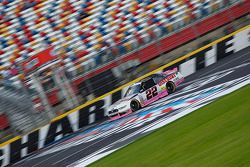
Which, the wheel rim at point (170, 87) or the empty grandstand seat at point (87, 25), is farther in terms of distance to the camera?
the empty grandstand seat at point (87, 25)

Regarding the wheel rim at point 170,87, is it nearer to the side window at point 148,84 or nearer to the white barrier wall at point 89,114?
the side window at point 148,84

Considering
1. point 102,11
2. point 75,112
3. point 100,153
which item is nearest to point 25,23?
point 102,11

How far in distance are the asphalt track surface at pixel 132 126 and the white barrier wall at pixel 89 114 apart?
76 centimetres

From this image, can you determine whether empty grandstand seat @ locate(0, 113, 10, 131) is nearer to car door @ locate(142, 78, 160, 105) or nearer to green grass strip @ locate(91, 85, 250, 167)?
car door @ locate(142, 78, 160, 105)

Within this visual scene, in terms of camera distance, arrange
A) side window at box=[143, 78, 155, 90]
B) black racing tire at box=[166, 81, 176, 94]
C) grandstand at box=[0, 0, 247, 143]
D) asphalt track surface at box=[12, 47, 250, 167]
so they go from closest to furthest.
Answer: asphalt track surface at box=[12, 47, 250, 167]
side window at box=[143, 78, 155, 90]
black racing tire at box=[166, 81, 176, 94]
grandstand at box=[0, 0, 247, 143]

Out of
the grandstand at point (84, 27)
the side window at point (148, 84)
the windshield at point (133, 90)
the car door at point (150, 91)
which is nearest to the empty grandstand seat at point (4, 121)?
the grandstand at point (84, 27)

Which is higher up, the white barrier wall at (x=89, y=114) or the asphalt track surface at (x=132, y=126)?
the asphalt track surface at (x=132, y=126)

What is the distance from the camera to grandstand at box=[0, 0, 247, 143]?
2228 centimetres

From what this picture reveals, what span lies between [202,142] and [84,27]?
14.9 m

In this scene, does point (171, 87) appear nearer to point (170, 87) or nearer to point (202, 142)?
point (170, 87)

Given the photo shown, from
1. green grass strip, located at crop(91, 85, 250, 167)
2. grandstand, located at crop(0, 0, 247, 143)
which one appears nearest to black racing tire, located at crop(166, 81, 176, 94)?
grandstand, located at crop(0, 0, 247, 143)

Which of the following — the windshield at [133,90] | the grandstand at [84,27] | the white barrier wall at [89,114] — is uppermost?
the grandstand at [84,27]

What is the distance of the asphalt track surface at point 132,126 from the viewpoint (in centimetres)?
1435

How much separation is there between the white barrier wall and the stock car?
132cm
